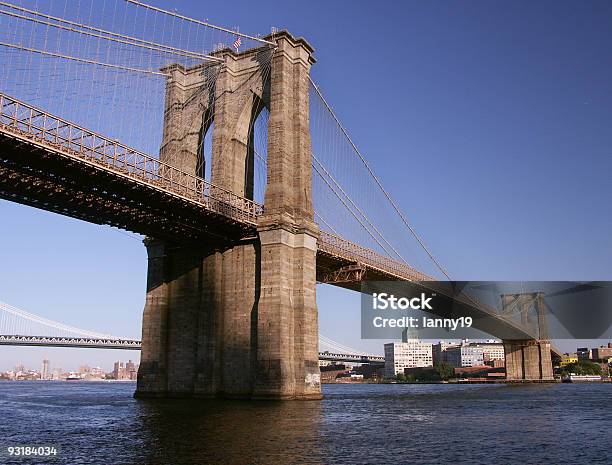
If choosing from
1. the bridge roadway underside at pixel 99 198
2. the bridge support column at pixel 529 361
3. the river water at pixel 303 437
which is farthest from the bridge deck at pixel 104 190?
the bridge support column at pixel 529 361

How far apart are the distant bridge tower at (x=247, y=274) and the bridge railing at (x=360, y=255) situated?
286 inches

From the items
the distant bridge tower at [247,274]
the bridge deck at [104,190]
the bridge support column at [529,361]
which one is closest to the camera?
the bridge deck at [104,190]

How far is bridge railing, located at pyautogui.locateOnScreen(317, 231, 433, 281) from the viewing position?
57938 millimetres

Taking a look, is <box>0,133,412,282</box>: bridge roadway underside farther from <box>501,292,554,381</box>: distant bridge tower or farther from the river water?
<box>501,292,554,381</box>: distant bridge tower

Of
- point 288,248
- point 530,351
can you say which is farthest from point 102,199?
point 530,351

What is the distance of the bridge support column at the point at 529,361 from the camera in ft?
451

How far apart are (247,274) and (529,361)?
358 feet

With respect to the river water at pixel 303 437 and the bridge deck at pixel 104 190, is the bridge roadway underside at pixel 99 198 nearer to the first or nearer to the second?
the bridge deck at pixel 104 190

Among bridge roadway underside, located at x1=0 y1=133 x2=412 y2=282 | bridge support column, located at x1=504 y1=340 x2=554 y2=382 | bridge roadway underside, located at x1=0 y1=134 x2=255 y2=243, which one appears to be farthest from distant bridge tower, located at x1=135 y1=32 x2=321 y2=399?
bridge support column, located at x1=504 y1=340 x2=554 y2=382

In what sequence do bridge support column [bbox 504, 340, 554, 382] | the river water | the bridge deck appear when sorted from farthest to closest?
bridge support column [bbox 504, 340, 554, 382]
the bridge deck
the river water

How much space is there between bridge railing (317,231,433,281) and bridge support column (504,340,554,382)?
70.1 m

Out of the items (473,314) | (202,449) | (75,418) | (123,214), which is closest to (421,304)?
(473,314)

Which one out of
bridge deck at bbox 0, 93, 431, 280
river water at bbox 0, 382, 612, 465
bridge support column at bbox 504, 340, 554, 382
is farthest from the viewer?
bridge support column at bbox 504, 340, 554, 382

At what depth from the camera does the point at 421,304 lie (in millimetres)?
93750
